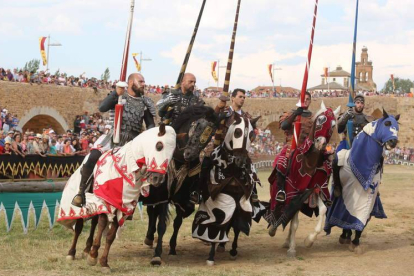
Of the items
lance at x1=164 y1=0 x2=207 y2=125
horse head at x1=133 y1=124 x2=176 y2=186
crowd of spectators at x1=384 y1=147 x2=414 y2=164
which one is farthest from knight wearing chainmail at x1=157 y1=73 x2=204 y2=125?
crowd of spectators at x1=384 y1=147 x2=414 y2=164

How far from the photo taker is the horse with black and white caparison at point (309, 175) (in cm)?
850

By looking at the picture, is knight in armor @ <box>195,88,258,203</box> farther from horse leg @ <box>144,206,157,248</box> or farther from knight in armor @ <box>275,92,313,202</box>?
horse leg @ <box>144,206,157,248</box>

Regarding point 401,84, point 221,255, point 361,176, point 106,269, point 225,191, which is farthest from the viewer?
point 401,84

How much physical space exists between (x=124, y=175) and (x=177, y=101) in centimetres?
155

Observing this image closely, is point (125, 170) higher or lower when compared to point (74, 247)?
higher

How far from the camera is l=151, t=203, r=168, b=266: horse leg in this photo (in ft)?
25.0

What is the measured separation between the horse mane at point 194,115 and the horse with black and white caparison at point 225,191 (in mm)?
→ 364

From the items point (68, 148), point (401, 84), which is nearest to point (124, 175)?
point (68, 148)

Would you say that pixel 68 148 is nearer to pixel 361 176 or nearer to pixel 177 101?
pixel 177 101

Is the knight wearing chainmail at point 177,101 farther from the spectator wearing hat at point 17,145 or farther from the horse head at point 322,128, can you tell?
the spectator wearing hat at point 17,145

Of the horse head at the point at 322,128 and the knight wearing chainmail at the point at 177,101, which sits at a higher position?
the knight wearing chainmail at the point at 177,101

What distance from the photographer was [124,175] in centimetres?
705

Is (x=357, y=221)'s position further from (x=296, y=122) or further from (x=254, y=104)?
(x=254, y=104)

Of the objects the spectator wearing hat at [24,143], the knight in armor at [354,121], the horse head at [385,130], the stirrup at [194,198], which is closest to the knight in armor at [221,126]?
the stirrup at [194,198]
